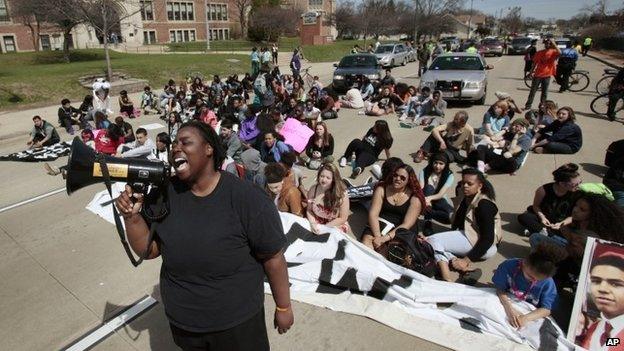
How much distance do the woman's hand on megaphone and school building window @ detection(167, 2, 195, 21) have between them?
6429cm

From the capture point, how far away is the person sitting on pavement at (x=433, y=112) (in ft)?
37.3

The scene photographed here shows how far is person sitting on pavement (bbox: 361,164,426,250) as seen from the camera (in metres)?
4.52

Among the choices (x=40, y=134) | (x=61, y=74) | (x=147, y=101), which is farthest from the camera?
(x=61, y=74)

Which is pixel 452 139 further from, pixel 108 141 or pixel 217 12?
pixel 217 12

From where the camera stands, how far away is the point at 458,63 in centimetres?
1413

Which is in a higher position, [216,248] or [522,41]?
[522,41]

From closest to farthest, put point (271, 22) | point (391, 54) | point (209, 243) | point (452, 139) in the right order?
point (209, 243) → point (452, 139) → point (391, 54) → point (271, 22)

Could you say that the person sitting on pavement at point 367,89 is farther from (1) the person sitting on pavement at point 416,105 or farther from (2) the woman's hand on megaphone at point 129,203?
(2) the woman's hand on megaphone at point 129,203

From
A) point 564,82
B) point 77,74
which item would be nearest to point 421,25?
point 564,82

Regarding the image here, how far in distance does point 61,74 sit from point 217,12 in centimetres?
5035

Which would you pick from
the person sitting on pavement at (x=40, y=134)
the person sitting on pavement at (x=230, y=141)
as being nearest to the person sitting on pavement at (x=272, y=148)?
the person sitting on pavement at (x=230, y=141)

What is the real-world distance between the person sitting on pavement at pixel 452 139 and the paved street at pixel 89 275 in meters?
0.79

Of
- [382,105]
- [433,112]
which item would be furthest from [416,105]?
[382,105]

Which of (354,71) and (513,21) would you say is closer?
(354,71)
